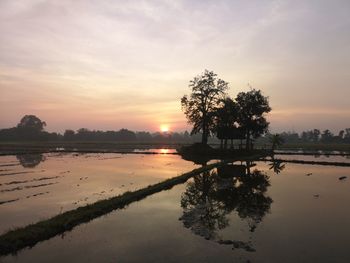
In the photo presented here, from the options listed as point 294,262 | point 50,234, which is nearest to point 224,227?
point 294,262

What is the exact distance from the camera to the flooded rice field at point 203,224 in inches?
504

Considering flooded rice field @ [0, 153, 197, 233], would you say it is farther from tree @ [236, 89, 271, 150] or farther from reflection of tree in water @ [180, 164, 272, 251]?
tree @ [236, 89, 271, 150]

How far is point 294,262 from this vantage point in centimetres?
1200

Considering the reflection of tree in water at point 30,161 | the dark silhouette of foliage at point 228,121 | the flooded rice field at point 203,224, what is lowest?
the flooded rice field at point 203,224

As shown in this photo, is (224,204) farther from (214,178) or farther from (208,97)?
(208,97)

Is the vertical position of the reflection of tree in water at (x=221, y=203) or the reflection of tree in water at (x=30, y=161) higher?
the reflection of tree in water at (x=30, y=161)

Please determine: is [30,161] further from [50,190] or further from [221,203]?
[221,203]

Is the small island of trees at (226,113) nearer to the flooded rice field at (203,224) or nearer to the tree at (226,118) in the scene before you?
the tree at (226,118)

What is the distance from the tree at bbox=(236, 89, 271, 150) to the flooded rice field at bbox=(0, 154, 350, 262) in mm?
45857

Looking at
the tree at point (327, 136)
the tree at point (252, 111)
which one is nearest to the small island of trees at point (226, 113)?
the tree at point (252, 111)

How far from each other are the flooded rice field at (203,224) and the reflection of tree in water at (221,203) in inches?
1.9

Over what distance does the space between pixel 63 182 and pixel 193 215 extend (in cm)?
1670

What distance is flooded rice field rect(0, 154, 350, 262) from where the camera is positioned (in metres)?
12.8

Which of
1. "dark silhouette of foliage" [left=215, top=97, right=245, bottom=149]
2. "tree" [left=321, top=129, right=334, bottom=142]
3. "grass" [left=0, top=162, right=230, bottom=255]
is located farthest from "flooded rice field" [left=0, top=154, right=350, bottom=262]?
"tree" [left=321, top=129, right=334, bottom=142]
